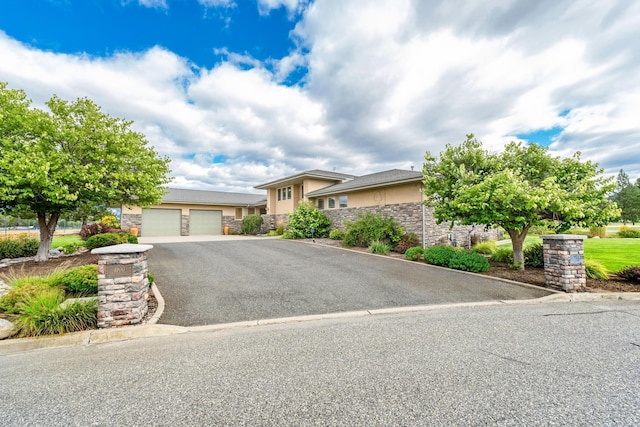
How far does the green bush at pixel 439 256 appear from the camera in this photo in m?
9.13

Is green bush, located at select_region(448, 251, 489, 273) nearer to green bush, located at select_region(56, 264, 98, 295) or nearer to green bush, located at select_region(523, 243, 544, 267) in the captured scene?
green bush, located at select_region(523, 243, 544, 267)

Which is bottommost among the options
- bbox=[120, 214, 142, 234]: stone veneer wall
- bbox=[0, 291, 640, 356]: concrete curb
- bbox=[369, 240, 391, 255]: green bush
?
bbox=[0, 291, 640, 356]: concrete curb

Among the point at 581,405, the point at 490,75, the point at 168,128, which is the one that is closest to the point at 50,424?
the point at 581,405

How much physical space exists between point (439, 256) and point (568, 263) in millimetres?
3409

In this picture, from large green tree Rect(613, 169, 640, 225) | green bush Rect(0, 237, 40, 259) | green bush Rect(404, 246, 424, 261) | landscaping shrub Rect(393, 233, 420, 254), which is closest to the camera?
green bush Rect(0, 237, 40, 259)

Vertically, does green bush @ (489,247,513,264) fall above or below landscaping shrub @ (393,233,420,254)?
below

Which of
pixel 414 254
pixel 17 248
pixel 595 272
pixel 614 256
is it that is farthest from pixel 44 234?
pixel 614 256

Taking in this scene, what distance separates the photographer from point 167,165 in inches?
448

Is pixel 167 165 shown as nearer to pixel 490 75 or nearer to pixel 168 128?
pixel 168 128

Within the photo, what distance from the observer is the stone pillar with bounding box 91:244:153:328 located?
175 inches

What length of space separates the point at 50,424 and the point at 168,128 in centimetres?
1677

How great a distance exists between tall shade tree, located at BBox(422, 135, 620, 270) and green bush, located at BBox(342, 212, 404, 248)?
4225 millimetres

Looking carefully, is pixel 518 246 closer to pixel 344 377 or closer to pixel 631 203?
pixel 344 377

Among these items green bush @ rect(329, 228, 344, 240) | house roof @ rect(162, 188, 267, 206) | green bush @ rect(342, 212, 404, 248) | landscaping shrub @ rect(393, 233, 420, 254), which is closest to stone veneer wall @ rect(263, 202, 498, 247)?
landscaping shrub @ rect(393, 233, 420, 254)
